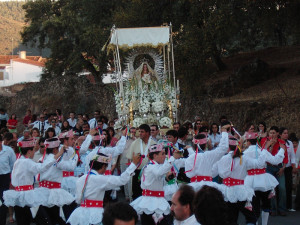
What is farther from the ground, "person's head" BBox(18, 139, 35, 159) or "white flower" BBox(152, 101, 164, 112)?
"white flower" BBox(152, 101, 164, 112)

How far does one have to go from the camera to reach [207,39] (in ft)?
65.5

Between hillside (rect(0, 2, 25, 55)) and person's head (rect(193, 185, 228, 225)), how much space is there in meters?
92.6

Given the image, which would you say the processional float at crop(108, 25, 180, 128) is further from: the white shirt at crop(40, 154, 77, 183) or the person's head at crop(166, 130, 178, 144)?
the white shirt at crop(40, 154, 77, 183)

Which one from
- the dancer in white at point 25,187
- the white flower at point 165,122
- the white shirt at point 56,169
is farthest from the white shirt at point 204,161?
the white flower at point 165,122

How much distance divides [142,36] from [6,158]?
7.45 meters

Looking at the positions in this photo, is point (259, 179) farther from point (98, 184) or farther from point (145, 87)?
point (145, 87)

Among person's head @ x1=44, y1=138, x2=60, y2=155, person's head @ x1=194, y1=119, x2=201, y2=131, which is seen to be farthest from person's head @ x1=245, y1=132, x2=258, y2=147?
person's head @ x1=194, y1=119, x2=201, y2=131

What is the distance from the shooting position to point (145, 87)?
1590cm

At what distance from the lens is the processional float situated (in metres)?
15.4

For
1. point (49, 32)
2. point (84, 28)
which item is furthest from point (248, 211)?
point (49, 32)

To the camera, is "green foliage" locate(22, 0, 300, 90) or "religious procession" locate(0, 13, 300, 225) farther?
"green foliage" locate(22, 0, 300, 90)

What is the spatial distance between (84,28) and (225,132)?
2124 centimetres

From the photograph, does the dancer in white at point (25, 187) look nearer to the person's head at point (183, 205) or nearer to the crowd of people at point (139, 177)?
the crowd of people at point (139, 177)

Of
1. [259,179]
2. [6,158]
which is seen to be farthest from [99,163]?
[6,158]
